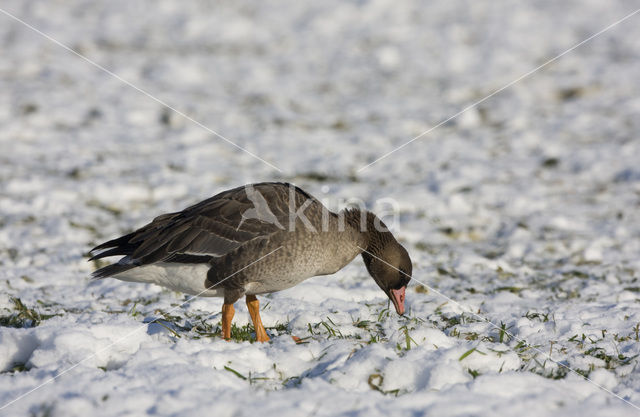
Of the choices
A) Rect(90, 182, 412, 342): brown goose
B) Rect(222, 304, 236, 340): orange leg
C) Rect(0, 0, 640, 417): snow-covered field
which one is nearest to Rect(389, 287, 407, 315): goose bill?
Rect(0, 0, 640, 417): snow-covered field

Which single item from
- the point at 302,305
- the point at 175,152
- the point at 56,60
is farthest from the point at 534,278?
the point at 56,60

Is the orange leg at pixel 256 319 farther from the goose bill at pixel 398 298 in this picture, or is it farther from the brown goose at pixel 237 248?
the goose bill at pixel 398 298

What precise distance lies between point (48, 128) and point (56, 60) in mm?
4058

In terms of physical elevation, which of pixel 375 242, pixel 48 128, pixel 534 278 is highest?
pixel 48 128

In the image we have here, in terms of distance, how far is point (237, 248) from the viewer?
503 cm

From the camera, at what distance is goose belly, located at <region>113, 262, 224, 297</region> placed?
5074 mm

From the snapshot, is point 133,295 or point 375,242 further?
point 133,295

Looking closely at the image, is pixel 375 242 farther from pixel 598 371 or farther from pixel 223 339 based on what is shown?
pixel 598 371

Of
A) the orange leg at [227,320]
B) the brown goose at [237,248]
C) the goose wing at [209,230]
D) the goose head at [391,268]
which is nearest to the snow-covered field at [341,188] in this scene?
the orange leg at [227,320]

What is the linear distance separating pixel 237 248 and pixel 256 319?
61cm

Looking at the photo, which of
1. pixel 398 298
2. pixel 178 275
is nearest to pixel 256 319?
pixel 178 275

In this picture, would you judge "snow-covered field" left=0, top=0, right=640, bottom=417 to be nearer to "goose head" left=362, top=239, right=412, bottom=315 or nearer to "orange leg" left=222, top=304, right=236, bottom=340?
"orange leg" left=222, top=304, right=236, bottom=340

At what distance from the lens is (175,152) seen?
11.9 metres

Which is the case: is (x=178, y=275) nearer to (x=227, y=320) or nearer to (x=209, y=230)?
(x=209, y=230)
